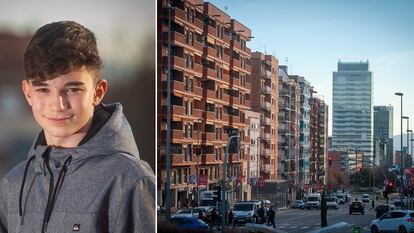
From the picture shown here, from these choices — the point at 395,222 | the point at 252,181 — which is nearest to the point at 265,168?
the point at 252,181

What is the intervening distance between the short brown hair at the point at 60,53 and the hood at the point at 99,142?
21cm

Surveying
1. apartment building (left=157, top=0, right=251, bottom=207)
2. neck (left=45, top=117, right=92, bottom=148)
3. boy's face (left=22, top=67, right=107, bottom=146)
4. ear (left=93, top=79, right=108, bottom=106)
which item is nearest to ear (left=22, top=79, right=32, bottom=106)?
boy's face (left=22, top=67, right=107, bottom=146)

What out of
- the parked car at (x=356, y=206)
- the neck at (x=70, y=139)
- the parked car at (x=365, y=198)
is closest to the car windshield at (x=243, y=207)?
the parked car at (x=356, y=206)

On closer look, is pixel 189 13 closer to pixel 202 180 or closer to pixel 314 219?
pixel 202 180

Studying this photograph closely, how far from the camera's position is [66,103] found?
11.9ft

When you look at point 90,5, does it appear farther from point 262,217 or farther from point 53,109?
point 262,217

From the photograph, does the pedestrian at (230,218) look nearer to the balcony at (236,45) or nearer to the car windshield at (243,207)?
the car windshield at (243,207)

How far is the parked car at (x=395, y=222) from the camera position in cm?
383

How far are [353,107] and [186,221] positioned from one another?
1.11 metres

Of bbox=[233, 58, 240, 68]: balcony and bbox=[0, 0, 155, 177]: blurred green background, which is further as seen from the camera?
bbox=[233, 58, 240, 68]: balcony

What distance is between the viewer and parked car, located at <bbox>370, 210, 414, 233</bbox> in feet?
12.6


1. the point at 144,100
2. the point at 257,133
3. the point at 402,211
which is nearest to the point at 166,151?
the point at 144,100

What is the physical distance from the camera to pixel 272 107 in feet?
12.9

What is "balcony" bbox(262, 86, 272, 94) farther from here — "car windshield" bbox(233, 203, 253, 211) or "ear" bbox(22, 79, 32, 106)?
"ear" bbox(22, 79, 32, 106)
